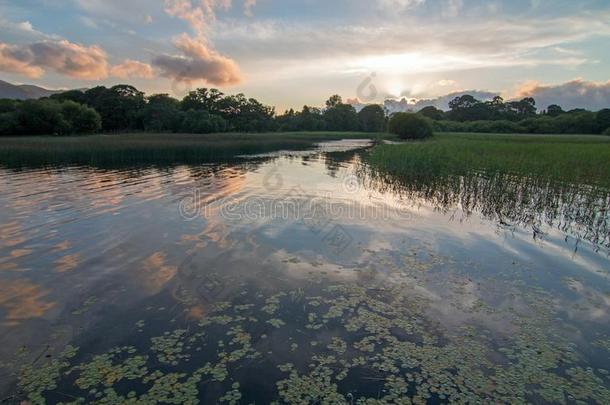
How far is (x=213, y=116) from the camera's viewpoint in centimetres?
10394

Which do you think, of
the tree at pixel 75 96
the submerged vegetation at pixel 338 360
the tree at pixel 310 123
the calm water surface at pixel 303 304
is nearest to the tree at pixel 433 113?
the tree at pixel 310 123

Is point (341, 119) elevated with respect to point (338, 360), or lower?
elevated

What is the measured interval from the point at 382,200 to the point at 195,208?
908 centimetres

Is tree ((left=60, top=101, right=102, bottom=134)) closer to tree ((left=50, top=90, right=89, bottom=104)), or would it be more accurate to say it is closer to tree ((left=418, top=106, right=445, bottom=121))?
tree ((left=50, top=90, right=89, bottom=104))

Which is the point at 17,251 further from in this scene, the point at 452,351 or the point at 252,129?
the point at 252,129

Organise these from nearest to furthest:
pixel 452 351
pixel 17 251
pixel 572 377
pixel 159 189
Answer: pixel 572 377 < pixel 452 351 < pixel 17 251 < pixel 159 189

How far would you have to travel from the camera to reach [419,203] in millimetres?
18219

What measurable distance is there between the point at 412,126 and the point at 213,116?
177 feet

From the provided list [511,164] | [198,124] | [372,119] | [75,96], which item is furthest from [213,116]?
[511,164]

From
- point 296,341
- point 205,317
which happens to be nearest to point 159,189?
point 205,317

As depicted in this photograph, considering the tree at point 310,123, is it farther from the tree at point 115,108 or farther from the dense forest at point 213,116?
the tree at point 115,108

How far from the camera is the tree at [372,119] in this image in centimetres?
15406

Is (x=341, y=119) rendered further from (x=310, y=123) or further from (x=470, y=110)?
(x=470, y=110)

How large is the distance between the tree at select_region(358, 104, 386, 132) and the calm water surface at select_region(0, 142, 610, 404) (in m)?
141
